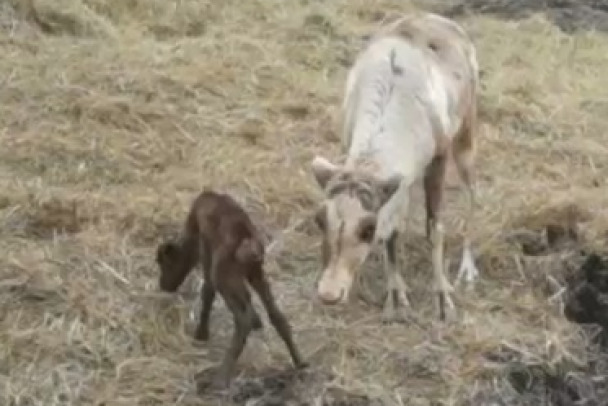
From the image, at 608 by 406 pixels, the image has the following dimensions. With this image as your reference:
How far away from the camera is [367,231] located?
18.6 ft

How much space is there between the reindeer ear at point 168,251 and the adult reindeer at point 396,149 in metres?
0.62

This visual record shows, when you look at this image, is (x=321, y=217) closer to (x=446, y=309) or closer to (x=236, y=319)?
(x=236, y=319)

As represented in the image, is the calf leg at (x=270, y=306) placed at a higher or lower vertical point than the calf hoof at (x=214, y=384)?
higher

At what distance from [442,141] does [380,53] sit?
45cm

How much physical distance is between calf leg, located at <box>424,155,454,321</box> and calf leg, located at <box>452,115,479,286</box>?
0.24m

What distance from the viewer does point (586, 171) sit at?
26.2ft

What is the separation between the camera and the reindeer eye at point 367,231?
566 cm

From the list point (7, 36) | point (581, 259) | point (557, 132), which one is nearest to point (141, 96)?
point (7, 36)

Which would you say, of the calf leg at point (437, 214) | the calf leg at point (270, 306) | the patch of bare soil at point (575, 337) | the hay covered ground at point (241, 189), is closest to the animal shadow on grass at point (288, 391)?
the hay covered ground at point (241, 189)

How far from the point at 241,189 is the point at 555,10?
4413mm

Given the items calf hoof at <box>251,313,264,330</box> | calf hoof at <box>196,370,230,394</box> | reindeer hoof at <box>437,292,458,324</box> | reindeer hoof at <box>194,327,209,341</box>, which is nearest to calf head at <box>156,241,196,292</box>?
reindeer hoof at <box>194,327,209,341</box>

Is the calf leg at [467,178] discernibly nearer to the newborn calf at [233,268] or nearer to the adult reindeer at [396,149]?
the adult reindeer at [396,149]

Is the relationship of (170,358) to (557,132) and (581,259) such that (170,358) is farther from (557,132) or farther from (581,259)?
(557,132)

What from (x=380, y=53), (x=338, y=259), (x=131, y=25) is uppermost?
(x=380, y=53)
